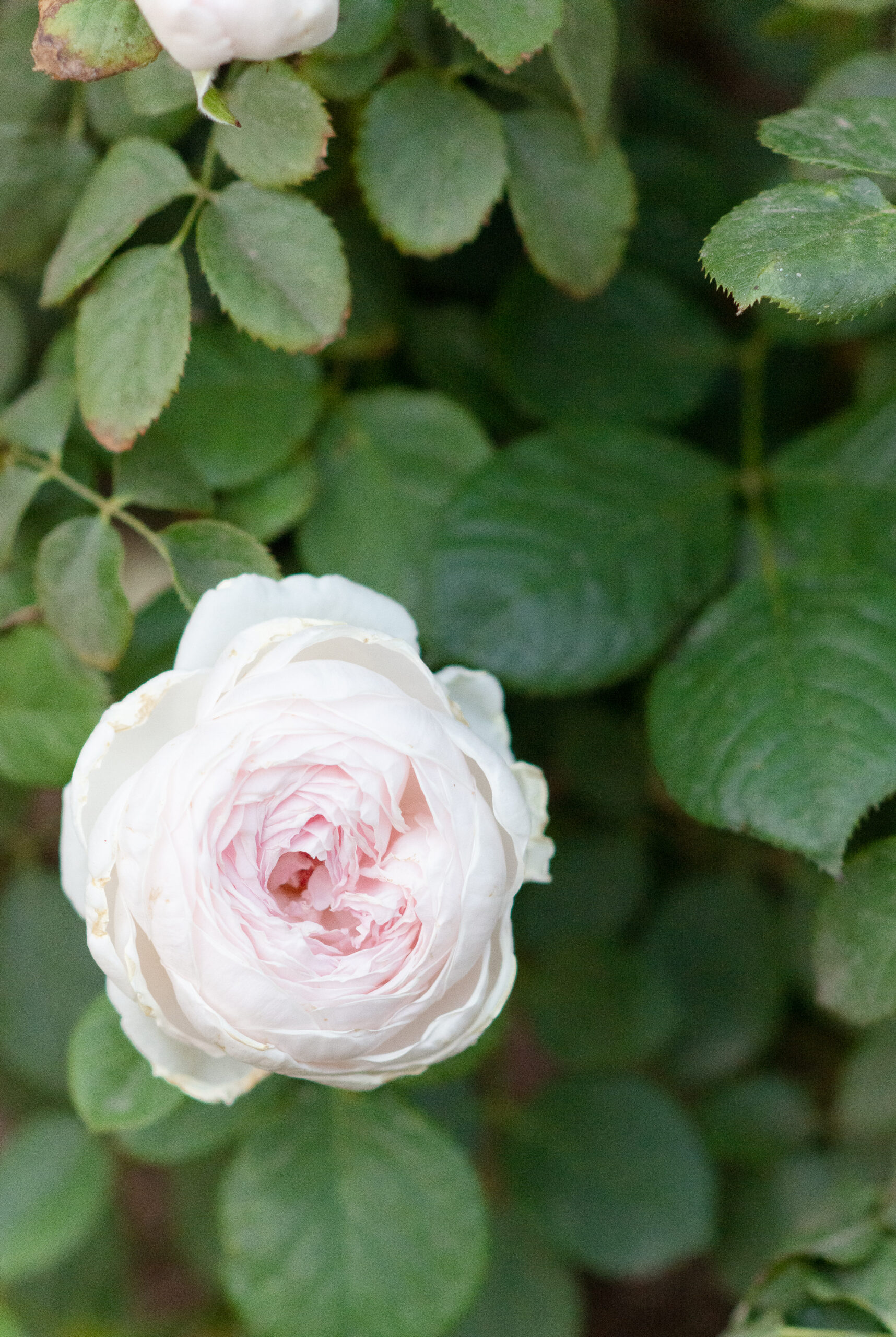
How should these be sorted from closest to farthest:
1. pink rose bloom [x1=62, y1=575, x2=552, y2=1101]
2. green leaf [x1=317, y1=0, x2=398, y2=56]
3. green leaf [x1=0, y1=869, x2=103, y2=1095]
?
pink rose bloom [x1=62, y1=575, x2=552, y2=1101]
green leaf [x1=317, y1=0, x2=398, y2=56]
green leaf [x1=0, y1=869, x2=103, y2=1095]

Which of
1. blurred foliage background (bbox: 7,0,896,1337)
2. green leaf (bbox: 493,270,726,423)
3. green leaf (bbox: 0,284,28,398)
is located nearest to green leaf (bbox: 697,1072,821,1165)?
blurred foliage background (bbox: 7,0,896,1337)

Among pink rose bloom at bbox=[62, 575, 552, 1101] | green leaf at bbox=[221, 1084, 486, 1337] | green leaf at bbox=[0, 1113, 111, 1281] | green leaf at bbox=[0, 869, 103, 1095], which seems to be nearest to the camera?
pink rose bloom at bbox=[62, 575, 552, 1101]

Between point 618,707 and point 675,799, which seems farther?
point 618,707

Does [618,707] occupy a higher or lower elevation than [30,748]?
lower

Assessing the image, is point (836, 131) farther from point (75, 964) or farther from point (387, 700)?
point (75, 964)

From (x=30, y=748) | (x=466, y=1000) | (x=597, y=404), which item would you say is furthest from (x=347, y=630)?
(x=597, y=404)

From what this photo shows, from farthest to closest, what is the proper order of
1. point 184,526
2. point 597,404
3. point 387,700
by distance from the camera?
point 597,404 → point 184,526 → point 387,700

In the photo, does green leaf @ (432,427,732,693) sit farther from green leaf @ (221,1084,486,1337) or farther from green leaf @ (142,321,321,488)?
green leaf @ (221,1084,486,1337)
